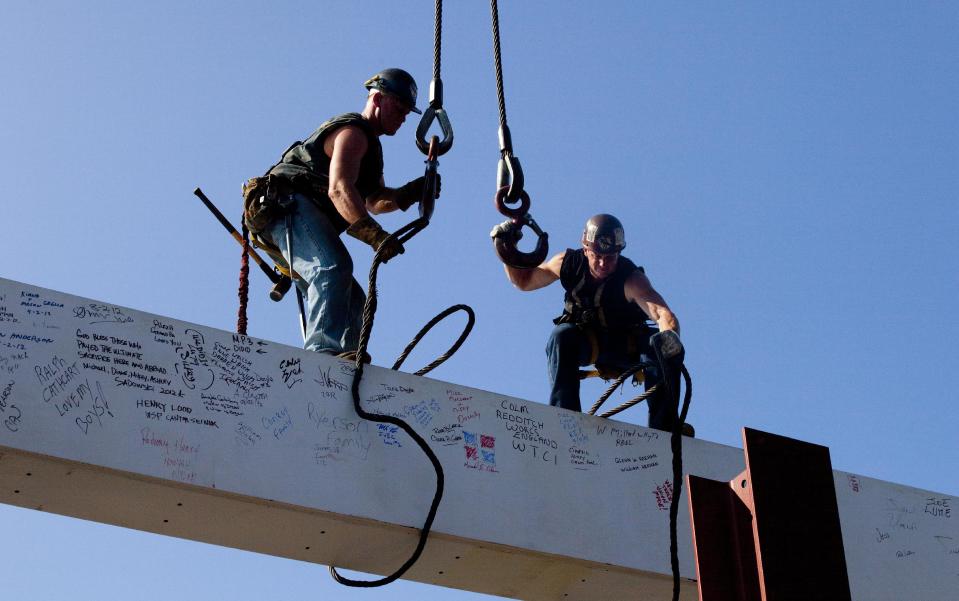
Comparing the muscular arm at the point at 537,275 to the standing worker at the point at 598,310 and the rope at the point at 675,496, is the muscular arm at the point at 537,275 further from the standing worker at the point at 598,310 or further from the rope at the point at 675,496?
the rope at the point at 675,496

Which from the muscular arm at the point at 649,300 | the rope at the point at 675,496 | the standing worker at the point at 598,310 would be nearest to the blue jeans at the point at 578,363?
the standing worker at the point at 598,310

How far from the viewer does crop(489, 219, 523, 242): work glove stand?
546 cm

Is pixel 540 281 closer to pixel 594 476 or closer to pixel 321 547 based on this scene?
pixel 594 476

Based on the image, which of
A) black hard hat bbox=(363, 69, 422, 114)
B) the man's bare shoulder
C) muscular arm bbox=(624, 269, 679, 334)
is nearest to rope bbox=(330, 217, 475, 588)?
the man's bare shoulder

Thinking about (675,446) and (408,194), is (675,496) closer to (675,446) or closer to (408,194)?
(675,446)

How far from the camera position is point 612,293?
5.73m

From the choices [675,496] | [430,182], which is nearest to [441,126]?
[430,182]

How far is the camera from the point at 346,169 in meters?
5.13

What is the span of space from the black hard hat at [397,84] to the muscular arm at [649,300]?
1.09 m

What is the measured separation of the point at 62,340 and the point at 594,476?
1673 mm

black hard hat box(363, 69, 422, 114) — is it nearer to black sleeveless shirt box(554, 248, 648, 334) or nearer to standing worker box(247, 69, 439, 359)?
standing worker box(247, 69, 439, 359)

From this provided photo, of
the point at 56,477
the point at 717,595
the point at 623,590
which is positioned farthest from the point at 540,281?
the point at 717,595

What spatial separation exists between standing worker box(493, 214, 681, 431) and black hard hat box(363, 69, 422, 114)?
600mm

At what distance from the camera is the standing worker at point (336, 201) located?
4949mm
